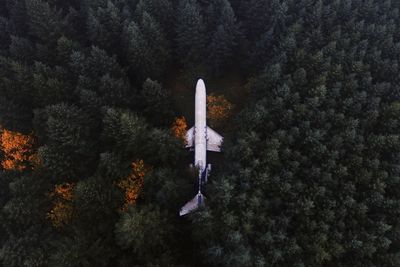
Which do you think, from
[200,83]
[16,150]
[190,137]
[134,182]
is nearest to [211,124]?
[190,137]

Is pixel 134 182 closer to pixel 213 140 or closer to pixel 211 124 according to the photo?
pixel 213 140

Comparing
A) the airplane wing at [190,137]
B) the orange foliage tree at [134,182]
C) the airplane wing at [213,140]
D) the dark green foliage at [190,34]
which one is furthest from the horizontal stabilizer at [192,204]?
the dark green foliage at [190,34]

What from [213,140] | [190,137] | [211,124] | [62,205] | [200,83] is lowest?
[62,205]

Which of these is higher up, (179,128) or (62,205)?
(179,128)

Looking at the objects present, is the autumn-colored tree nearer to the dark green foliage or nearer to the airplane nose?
the airplane nose

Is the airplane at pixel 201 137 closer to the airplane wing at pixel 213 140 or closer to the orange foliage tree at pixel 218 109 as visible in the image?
the airplane wing at pixel 213 140

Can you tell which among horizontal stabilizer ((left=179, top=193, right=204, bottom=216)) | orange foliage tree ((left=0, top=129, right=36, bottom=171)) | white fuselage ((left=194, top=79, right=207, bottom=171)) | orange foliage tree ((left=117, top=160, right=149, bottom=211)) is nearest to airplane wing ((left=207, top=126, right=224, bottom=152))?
white fuselage ((left=194, top=79, right=207, bottom=171))
